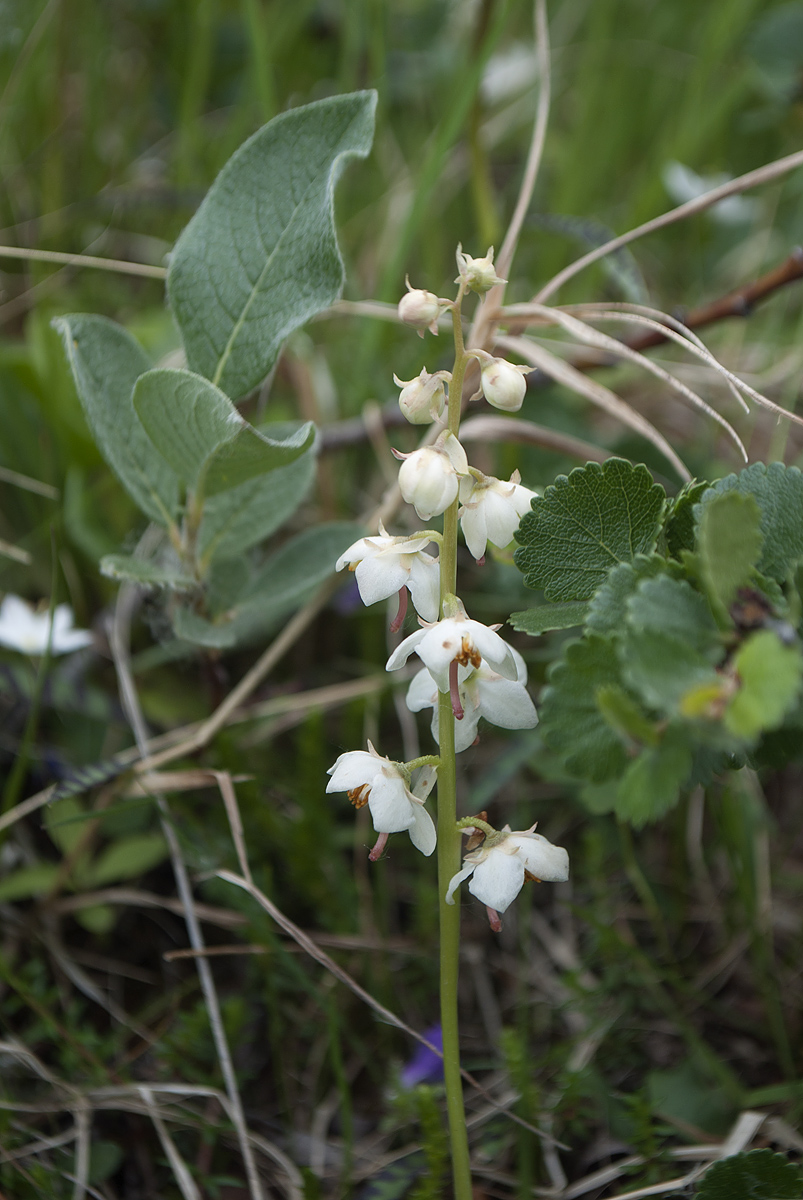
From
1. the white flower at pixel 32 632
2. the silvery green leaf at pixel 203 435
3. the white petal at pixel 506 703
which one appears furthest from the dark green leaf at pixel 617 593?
the white flower at pixel 32 632

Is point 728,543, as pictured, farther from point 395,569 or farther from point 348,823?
point 348,823

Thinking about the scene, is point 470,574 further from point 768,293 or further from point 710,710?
point 710,710

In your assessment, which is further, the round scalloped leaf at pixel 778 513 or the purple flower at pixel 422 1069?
the purple flower at pixel 422 1069

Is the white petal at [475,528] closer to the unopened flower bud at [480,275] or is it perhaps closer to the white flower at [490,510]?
the white flower at [490,510]

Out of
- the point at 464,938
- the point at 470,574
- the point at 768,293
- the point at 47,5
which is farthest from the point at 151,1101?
the point at 47,5

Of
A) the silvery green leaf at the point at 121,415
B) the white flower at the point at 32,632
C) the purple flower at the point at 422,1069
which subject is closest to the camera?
the silvery green leaf at the point at 121,415

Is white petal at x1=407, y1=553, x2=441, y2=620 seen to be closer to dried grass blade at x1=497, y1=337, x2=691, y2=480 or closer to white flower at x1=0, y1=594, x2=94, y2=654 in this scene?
dried grass blade at x1=497, y1=337, x2=691, y2=480
